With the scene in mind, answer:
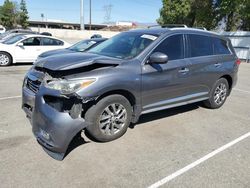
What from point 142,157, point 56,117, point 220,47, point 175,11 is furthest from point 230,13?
point 56,117

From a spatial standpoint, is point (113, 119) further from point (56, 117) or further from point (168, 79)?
point (168, 79)

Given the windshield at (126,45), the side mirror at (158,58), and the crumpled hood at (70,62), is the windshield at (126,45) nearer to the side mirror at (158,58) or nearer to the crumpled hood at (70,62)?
the side mirror at (158,58)

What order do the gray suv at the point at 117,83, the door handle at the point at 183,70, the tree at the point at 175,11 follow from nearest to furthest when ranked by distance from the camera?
1. the gray suv at the point at 117,83
2. the door handle at the point at 183,70
3. the tree at the point at 175,11

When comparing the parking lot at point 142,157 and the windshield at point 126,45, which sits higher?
the windshield at point 126,45

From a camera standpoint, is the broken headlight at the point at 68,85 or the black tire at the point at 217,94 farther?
the black tire at the point at 217,94

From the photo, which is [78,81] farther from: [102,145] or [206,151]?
[206,151]

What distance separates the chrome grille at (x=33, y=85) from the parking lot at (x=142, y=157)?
0.75 meters

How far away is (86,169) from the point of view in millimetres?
3379

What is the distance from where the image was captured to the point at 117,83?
391 centimetres

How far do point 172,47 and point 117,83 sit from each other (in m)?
1.49

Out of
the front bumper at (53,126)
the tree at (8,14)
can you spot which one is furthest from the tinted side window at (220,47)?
the tree at (8,14)

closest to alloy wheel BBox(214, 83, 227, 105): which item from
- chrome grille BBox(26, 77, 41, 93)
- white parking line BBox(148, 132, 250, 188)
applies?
white parking line BBox(148, 132, 250, 188)

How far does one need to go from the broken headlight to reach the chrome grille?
48cm

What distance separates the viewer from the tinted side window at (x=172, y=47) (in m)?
4.62
